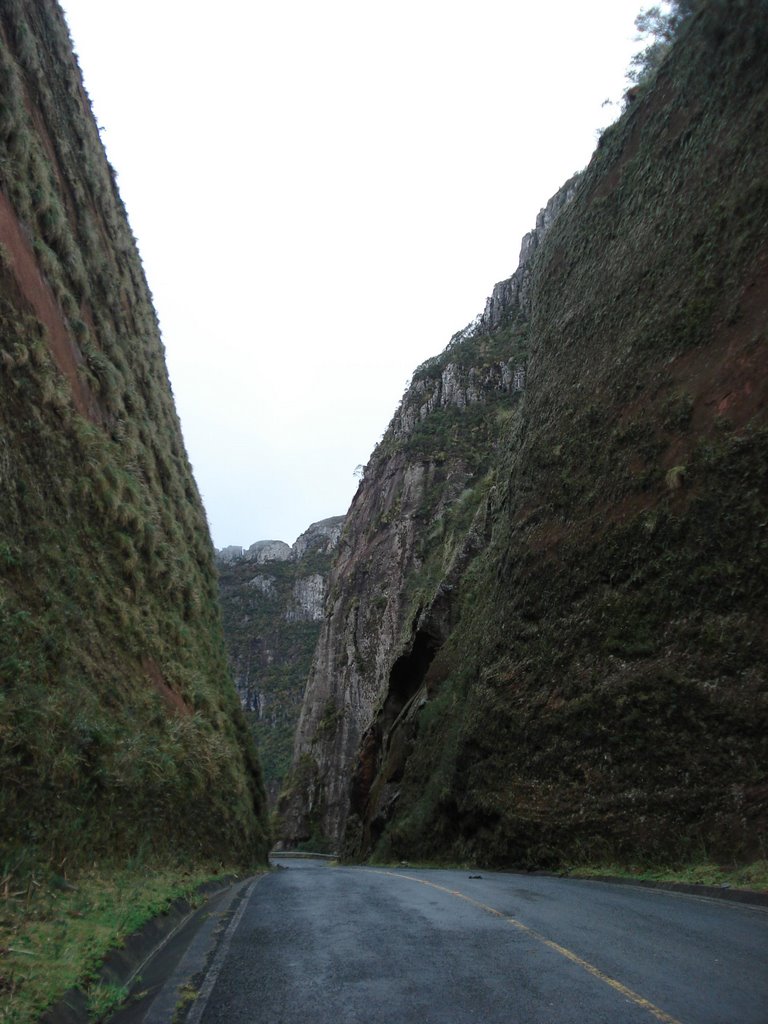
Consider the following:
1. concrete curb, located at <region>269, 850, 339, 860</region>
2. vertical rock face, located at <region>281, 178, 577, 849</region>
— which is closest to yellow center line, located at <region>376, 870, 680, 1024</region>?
vertical rock face, located at <region>281, 178, 577, 849</region>

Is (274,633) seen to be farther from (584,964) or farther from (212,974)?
(584,964)

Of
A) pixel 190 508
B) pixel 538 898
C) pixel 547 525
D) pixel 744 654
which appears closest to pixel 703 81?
pixel 547 525

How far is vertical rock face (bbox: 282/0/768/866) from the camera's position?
42.3ft

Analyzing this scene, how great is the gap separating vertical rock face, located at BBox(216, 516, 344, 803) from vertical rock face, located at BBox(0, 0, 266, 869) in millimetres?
74082

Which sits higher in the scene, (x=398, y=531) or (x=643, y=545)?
(x=398, y=531)

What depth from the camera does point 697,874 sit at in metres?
11.0

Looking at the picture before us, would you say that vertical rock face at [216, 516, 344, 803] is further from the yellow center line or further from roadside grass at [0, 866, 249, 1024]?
roadside grass at [0, 866, 249, 1024]

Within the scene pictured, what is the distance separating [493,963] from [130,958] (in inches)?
123

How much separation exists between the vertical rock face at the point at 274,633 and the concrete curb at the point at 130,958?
86.2 metres

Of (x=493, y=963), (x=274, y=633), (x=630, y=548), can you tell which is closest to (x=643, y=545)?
(x=630, y=548)

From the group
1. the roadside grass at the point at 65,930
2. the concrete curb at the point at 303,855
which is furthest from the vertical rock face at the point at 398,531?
the roadside grass at the point at 65,930

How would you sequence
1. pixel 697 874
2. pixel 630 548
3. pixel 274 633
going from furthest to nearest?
pixel 274 633
pixel 630 548
pixel 697 874

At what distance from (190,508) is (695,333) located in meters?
→ 16.3

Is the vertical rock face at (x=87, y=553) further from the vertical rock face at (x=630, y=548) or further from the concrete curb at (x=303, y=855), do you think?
the concrete curb at (x=303, y=855)
